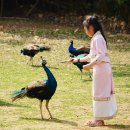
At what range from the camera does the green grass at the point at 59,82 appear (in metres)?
7.88

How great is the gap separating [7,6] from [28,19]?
2395 millimetres

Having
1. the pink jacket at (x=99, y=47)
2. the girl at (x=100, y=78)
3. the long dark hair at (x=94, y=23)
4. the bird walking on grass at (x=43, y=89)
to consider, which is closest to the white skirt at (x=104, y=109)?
the girl at (x=100, y=78)

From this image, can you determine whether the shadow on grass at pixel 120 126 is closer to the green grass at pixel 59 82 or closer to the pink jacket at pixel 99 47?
the green grass at pixel 59 82

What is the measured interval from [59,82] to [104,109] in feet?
13.7

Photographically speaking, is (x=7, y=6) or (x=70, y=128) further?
(x=7, y=6)

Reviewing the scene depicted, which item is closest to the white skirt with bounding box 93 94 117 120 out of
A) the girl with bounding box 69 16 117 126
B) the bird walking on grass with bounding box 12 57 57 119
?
the girl with bounding box 69 16 117 126

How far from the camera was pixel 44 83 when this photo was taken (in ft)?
26.1

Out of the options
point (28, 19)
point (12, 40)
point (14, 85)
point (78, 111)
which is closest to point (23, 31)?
point (12, 40)

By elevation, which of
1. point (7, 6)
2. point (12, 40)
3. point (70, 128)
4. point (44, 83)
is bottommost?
point (70, 128)

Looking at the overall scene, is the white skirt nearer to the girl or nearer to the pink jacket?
the girl

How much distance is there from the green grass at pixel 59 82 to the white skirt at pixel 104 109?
0.17 metres

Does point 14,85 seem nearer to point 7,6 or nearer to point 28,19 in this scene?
point 28,19

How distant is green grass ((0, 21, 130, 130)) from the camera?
25.8ft

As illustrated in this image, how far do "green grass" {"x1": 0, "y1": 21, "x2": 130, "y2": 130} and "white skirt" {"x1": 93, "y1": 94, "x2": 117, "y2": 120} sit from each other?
0.17 meters
